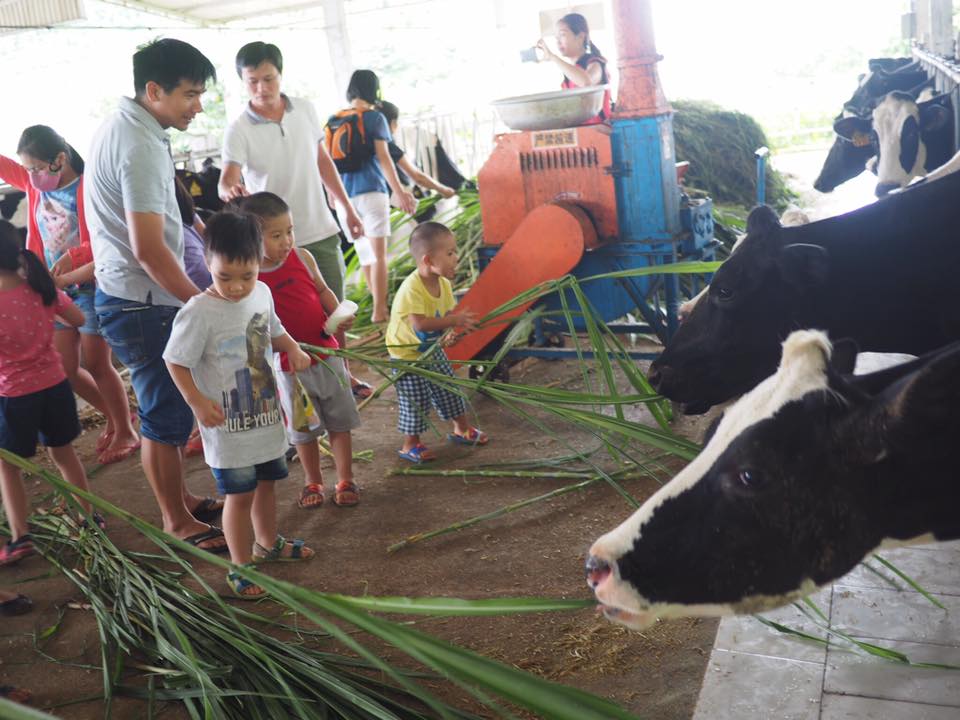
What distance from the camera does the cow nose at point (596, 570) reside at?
1.85 meters

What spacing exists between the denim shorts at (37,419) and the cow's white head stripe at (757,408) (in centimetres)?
273

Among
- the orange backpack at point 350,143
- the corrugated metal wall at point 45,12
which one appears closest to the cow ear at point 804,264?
the orange backpack at point 350,143

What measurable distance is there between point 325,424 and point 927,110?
5.43 meters

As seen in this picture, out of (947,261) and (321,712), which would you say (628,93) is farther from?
(321,712)

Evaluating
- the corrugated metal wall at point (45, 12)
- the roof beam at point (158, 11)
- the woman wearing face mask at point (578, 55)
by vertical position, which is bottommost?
the woman wearing face mask at point (578, 55)

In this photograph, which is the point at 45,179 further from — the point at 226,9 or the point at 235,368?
the point at 226,9

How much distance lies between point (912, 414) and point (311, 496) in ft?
9.93

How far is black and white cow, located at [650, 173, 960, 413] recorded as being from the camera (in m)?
3.06

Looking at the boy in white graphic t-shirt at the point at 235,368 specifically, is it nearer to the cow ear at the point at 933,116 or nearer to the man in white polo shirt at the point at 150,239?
the man in white polo shirt at the point at 150,239

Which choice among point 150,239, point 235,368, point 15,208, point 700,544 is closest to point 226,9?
point 15,208

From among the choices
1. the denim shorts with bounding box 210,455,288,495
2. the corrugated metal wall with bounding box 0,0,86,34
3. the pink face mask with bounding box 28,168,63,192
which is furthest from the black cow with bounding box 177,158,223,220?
the corrugated metal wall with bounding box 0,0,86,34

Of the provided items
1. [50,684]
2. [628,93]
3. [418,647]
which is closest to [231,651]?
[50,684]

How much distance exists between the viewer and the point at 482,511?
4.05 meters

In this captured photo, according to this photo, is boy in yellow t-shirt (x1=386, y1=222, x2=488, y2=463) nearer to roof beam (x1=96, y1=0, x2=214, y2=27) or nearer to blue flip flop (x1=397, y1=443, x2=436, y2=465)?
blue flip flop (x1=397, y1=443, x2=436, y2=465)
